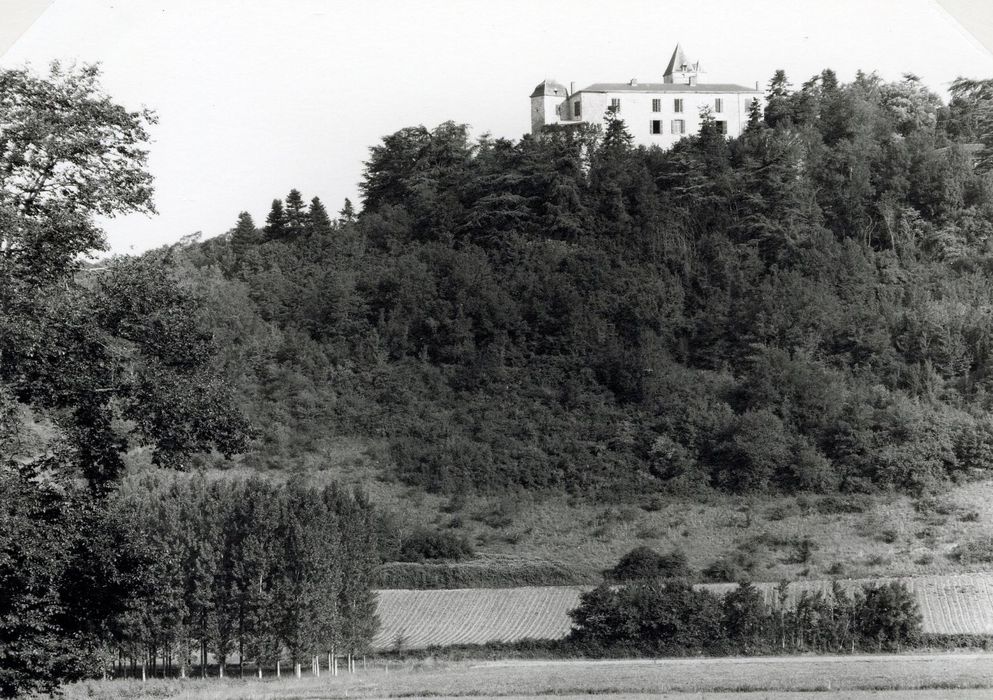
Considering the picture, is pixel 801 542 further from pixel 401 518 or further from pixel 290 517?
pixel 290 517

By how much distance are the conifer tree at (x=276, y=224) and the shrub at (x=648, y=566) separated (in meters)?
27.3

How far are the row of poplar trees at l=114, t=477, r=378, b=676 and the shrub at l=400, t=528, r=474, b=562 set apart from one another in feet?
30.4

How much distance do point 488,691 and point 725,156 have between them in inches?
1443

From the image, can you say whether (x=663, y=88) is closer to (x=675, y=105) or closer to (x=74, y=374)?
(x=675, y=105)

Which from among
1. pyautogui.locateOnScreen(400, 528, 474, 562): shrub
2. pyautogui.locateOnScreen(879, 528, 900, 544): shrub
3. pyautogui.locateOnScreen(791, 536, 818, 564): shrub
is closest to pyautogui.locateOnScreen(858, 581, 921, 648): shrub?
pyautogui.locateOnScreen(791, 536, 818, 564): shrub

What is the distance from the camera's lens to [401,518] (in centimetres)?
3225

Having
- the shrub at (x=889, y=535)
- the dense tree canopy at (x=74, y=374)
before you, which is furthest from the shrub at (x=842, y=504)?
the dense tree canopy at (x=74, y=374)

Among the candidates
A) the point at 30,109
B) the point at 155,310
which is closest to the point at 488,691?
the point at 155,310

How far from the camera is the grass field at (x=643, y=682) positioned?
14.7 meters

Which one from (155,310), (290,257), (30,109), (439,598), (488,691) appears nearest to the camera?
(30,109)

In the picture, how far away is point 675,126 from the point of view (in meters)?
54.0

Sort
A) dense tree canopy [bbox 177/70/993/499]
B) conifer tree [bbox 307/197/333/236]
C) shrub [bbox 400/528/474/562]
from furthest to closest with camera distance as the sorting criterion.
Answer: conifer tree [bbox 307/197/333/236] < dense tree canopy [bbox 177/70/993/499] < shrub [bbox 400/528/474/562]

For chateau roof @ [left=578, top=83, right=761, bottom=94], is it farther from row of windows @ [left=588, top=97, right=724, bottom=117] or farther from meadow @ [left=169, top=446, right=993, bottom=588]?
meadow @ [left=169, top=446, right=993, bottom=588]

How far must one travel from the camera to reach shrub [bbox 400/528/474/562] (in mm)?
29391
